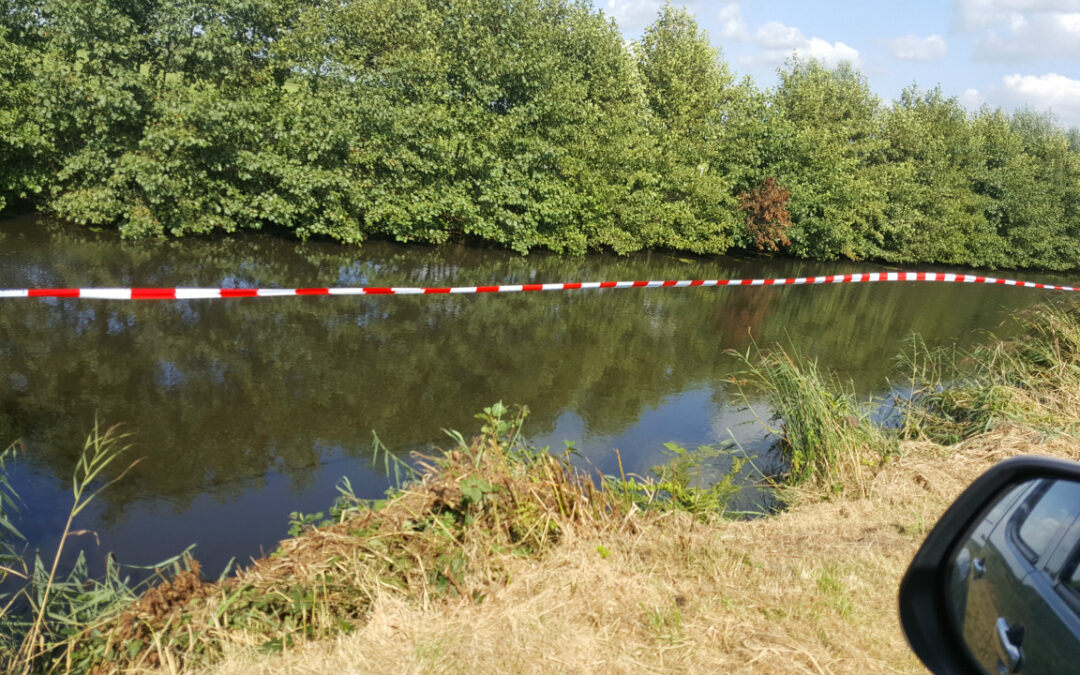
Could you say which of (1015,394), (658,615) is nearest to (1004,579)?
(658,615)

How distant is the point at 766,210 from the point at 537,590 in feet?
64.6

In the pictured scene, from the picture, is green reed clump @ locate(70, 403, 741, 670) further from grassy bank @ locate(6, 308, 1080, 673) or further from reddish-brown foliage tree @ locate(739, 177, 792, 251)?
reddish-brown foliage tree @ locate(739, 177, 792, 251)

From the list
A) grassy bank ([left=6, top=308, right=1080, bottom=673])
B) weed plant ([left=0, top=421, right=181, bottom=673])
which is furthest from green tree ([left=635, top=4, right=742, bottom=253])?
weed plant ([left=0, top=421, right=181, bottom=673])

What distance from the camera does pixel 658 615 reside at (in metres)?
3.19

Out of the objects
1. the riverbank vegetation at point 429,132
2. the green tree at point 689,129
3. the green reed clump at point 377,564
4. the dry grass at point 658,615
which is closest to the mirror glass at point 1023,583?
the dry grass at point 658,615

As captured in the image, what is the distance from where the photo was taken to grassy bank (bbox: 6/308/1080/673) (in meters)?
2.98

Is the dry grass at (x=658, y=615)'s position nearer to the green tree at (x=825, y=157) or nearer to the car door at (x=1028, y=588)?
the car door at (x=1028, y=588)

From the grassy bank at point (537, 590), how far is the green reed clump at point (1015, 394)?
1.80 meters

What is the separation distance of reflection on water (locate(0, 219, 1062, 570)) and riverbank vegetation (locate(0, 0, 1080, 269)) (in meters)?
1.01

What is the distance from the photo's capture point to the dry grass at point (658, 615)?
2.91 m

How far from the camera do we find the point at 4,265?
35.8 ft

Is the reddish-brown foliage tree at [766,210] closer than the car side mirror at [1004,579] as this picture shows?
No

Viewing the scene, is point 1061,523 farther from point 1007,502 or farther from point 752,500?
point 752,500

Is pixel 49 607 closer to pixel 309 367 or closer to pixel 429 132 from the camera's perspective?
pixel 309 367
